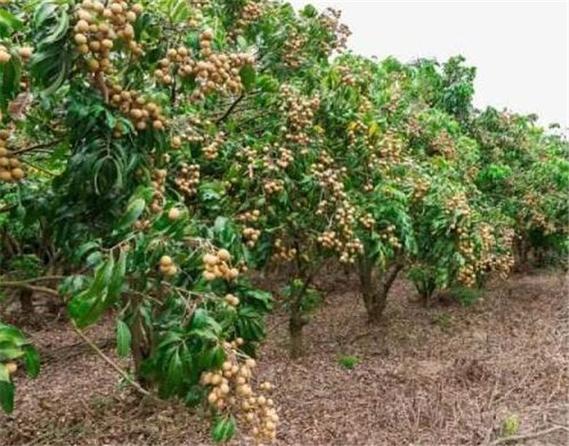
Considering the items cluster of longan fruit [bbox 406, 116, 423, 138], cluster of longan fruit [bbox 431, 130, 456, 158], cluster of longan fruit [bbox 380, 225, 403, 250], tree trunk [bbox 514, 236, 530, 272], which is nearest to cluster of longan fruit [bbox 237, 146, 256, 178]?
cluster of longan fruit [bbox 380, 225, 403, 250]

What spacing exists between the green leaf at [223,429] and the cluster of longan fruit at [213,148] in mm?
1860

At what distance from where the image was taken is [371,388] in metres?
5.57

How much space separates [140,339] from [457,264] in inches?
109

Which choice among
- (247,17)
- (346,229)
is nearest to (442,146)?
(247,17)

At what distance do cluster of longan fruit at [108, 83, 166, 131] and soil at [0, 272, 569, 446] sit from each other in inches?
111

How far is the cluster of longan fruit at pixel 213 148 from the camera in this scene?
3.46m

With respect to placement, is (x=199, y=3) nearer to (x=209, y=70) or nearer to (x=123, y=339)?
(x=209, y=70)

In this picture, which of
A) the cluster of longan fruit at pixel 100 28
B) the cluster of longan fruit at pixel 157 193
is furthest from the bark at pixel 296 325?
the cluster of longan fruit at pixel 100 28

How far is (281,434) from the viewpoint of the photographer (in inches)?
178

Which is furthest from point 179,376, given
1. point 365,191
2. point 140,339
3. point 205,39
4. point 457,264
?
point 457,264

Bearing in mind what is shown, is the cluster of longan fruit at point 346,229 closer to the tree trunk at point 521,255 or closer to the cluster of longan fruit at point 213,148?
the cluster of longan fruit at point 213,148

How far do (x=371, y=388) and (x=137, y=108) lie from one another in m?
4.09

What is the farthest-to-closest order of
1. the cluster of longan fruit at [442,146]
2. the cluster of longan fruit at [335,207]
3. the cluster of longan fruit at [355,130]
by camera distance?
1. the cluster of longan fruit at [442,146]
2. the cluster of longan fruit at [355,130]
3. the cluster of longan fruit at [335,207]

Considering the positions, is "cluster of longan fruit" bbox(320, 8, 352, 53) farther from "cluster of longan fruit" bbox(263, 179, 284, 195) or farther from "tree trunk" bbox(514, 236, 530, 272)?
"tree trunk" bbox(514, 236, 530, 272)
